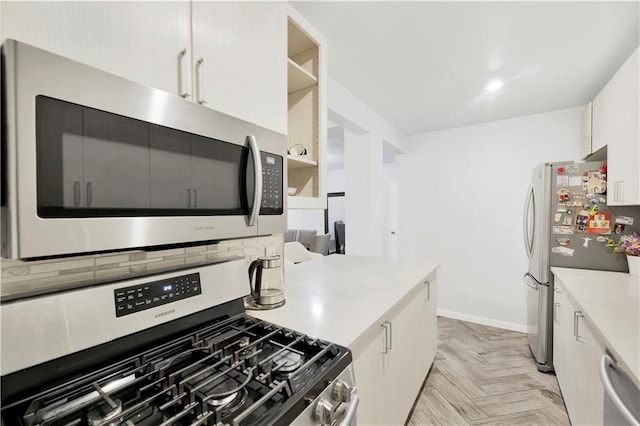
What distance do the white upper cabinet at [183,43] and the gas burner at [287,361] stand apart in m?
0.78

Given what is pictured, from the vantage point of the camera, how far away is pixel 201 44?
0.84 meters

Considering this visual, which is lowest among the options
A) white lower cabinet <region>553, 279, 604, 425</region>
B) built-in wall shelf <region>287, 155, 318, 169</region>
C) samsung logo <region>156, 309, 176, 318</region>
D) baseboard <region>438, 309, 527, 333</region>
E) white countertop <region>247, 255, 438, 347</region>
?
baseboard <region>438, 309, 527, 333</region>

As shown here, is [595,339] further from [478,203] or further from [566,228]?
[478,203]

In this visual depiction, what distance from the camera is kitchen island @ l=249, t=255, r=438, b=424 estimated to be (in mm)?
1044

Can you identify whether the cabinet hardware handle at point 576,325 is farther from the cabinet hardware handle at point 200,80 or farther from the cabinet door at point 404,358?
the cabinet hardware handle at point 200,80

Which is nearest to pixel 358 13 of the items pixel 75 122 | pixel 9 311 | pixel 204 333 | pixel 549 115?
pixel 75 122

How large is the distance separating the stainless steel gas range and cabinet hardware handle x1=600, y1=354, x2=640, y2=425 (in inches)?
34.4

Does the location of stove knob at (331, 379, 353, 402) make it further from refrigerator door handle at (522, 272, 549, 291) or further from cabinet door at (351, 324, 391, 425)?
refrigerator door handle at (522, 272, 549, 291)

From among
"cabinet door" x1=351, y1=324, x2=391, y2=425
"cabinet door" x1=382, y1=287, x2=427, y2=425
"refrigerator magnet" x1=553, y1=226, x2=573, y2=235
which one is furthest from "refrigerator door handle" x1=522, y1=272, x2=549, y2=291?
"cabinet door" x1=351, y1=324, x2=391, y2=425

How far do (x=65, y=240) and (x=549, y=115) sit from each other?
12.9 feet

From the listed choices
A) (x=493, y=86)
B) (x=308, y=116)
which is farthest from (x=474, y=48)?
(x=308, y=116)

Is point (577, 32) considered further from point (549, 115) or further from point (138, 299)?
point (138, 299)

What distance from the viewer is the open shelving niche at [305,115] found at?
4.92ft

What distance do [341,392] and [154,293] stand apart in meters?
0.60
